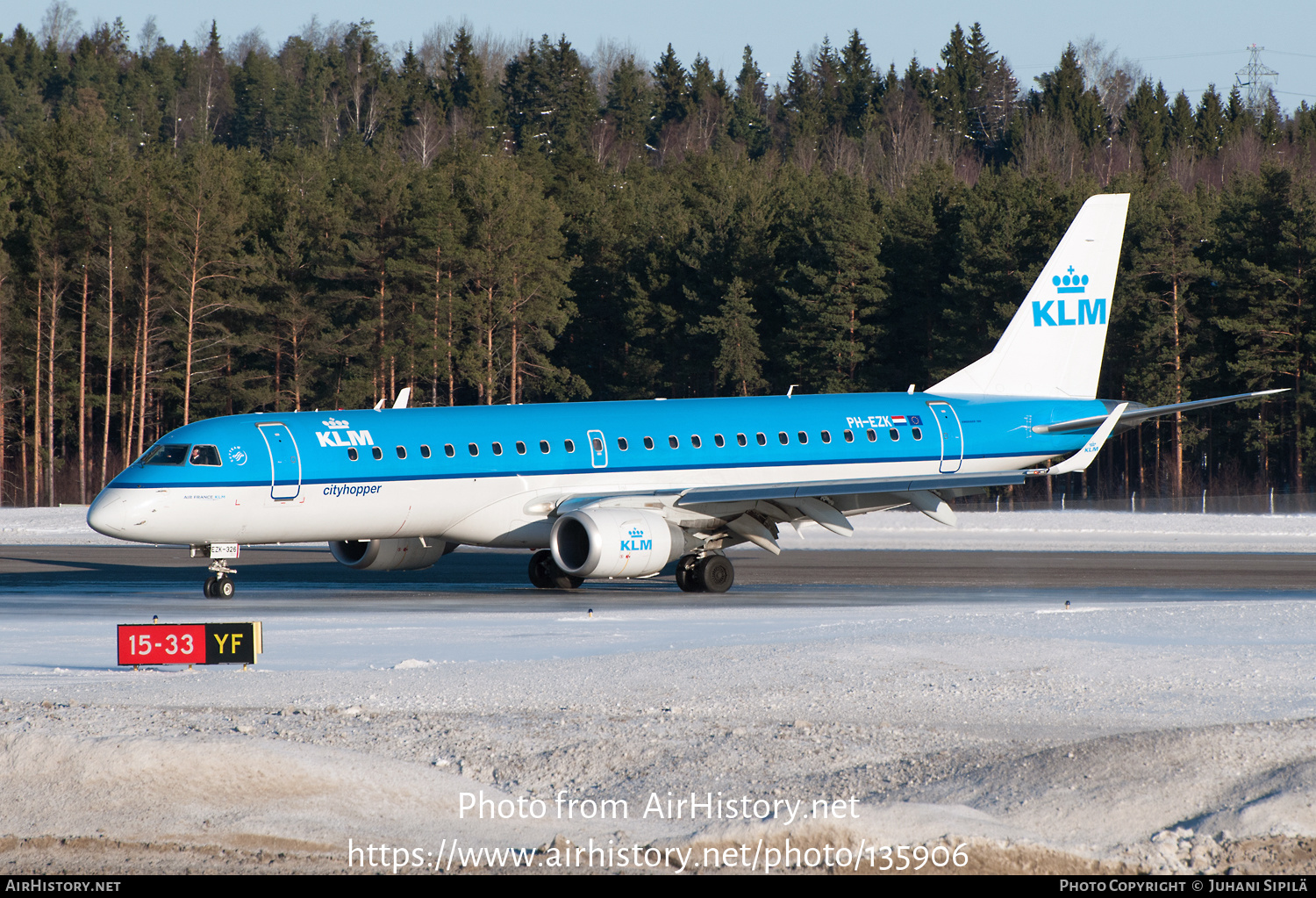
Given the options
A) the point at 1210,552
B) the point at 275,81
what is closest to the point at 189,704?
the point at 1210,552

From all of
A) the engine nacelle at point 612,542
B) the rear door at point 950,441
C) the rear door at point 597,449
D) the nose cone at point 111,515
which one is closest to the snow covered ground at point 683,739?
the nose cone at point 111,515

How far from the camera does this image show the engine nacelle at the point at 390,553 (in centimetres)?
2659

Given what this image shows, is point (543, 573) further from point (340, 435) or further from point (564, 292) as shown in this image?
point (564, 292)

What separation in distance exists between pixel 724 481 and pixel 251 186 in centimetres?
6754

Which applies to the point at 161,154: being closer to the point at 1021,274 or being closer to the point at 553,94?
the point at 1021,274

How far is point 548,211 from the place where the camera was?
82500mm

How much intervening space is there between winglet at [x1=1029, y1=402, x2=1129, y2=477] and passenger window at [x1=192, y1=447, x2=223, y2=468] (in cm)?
1677

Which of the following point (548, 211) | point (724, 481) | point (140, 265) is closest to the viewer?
point (724, 481)

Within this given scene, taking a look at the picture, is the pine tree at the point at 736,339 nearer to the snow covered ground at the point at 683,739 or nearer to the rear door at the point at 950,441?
the rear door at the point at 950,441

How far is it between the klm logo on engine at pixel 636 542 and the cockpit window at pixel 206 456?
691 centimetres

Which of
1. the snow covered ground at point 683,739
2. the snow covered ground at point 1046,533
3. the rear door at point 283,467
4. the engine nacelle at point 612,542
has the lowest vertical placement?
the snow covered ground at point 1046,533

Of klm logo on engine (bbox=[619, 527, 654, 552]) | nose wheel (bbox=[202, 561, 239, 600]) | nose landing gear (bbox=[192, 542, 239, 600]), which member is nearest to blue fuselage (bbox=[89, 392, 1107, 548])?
nose landing gear (bbox=[192, 542, 239, 600])

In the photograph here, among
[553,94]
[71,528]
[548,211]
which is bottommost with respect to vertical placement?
[71,528]
